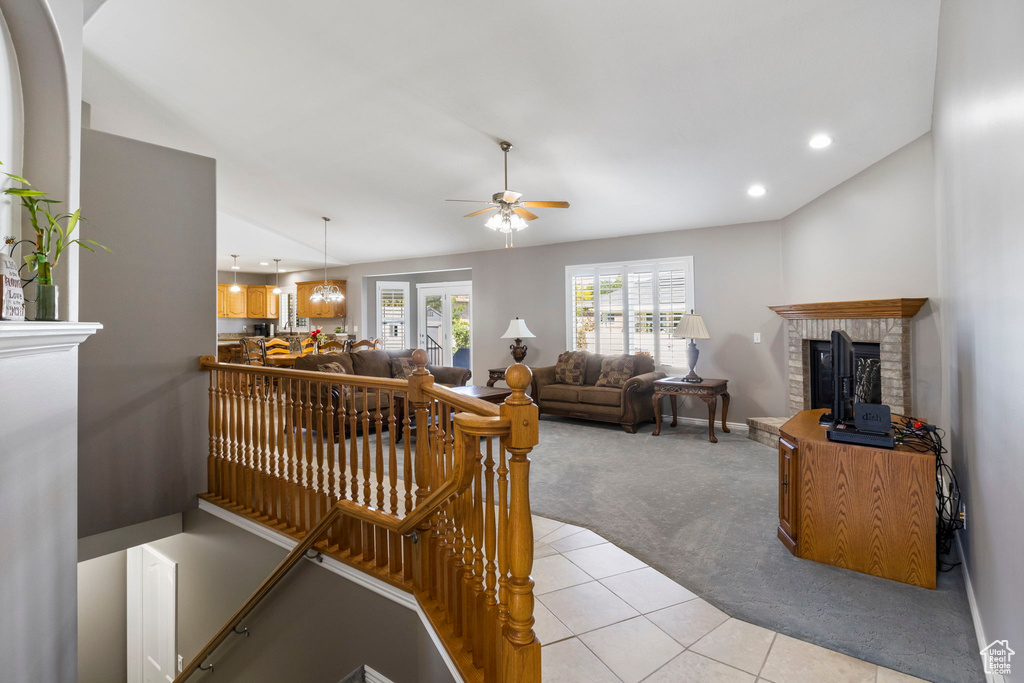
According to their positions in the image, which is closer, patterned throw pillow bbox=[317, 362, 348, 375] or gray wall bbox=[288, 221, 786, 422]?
patterned throw pillow bbox=[317, 362, 348, 375]

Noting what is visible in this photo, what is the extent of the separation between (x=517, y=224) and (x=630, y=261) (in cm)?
274

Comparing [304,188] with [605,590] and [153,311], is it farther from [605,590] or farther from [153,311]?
[605,590]

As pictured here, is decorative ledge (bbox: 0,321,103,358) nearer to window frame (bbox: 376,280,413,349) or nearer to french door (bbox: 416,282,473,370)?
french door (bbox: 416,282,473,370)

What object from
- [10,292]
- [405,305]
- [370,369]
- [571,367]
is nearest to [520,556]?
[10,292]

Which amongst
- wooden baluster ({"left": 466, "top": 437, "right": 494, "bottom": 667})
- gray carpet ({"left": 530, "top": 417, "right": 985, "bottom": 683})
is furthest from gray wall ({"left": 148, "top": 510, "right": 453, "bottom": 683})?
gray carpet ({"left": 530, "top": 417, "right": 985, "bottom": 683})

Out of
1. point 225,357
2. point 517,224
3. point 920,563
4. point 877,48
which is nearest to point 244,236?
point 225,357

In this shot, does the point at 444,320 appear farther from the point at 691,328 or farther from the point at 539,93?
the point at 539,93

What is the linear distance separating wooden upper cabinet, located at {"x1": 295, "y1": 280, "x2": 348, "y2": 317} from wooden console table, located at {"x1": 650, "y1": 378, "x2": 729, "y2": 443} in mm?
6689

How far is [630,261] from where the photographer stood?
675 centimetres

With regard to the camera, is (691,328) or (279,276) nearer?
(691,328)

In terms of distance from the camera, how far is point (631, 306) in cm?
Answer: 680

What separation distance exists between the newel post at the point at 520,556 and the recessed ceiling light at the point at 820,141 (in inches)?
148

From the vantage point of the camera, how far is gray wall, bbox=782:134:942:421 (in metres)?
3.75

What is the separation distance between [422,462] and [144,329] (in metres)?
2.55
